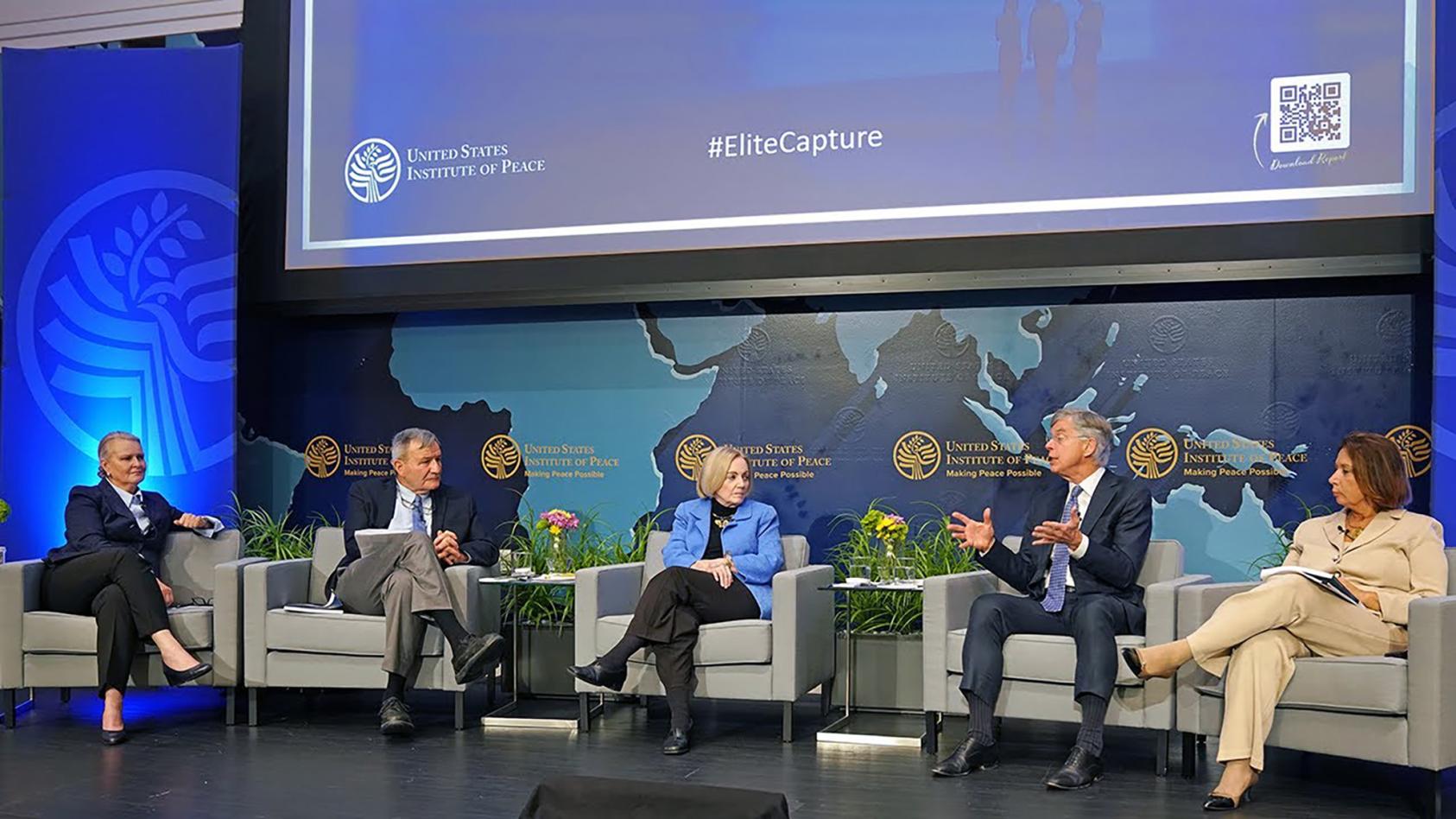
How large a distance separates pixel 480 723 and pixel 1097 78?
11.3ft

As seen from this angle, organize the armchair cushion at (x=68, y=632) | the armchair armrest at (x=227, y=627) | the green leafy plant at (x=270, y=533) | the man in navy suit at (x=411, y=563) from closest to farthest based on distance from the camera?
1. the man in navy suit at (x=411, y=563)
2. the armchair cushion at (x=68, y=632)
3. the armchair armrest at (x=227, y=627)
4. the green leafy plant at (x=270, y=533)

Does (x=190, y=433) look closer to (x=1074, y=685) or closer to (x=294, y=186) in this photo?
(x=294, y=186)

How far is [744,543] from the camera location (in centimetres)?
535

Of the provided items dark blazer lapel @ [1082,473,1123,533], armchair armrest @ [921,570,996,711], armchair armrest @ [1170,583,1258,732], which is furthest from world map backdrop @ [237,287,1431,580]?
armchair armrest @ [1170,583,1258,732]

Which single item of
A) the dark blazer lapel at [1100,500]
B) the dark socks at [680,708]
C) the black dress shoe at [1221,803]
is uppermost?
the dark blazer lapel at [1100,500]

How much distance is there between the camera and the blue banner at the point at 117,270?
6469 millimetres

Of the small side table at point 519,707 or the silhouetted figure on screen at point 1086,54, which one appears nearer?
the small side table at point 519,707

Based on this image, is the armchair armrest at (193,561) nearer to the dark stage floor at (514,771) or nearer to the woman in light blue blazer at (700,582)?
the dark stage floor at (514,771)

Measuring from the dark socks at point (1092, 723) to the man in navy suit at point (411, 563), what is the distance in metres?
2.05

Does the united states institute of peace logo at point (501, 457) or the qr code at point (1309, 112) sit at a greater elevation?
the qr code at point (1309, 112)

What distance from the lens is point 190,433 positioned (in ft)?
21.5

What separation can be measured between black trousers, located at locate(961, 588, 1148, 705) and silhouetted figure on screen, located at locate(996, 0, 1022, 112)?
2.04 m

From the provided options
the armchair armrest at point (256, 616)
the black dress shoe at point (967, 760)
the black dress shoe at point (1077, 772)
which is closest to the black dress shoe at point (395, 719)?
the armchair armrest at point (256, 616)

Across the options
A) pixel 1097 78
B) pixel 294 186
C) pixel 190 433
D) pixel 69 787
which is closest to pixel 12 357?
pixel 190 433
